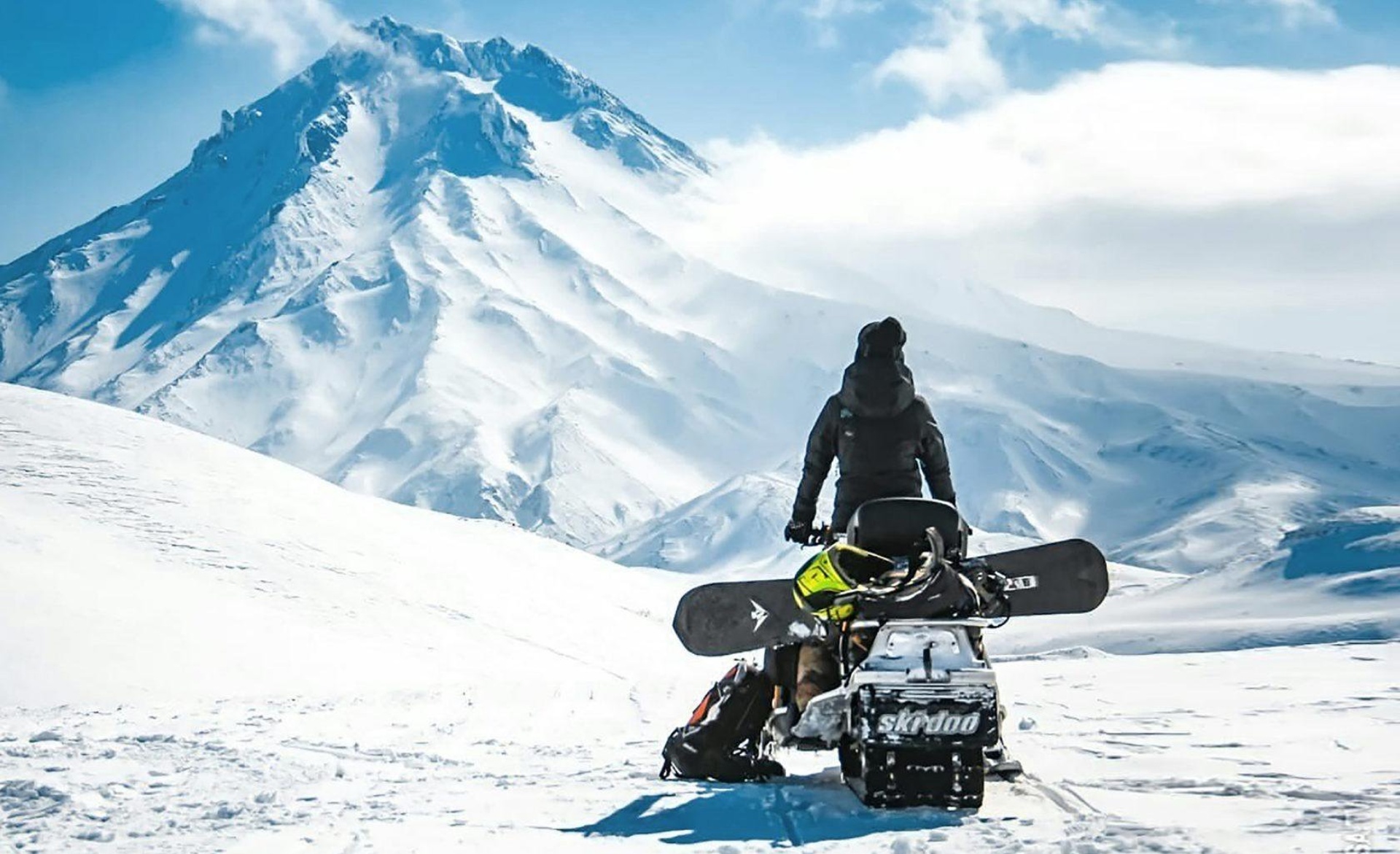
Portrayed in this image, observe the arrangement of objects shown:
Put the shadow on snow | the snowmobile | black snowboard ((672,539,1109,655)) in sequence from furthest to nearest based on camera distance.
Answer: black snowboard ((672,539,1109,655))
the snowmobile
the shadow on snow

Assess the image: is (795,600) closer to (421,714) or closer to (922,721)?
(922,721)

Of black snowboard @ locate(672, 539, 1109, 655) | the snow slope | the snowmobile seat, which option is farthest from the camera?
black snowboard @ locate(672, 539, 1109, 655)

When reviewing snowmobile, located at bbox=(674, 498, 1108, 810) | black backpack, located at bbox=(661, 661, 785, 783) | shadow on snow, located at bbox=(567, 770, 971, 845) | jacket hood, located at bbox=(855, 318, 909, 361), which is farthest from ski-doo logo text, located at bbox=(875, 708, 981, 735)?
jacket hood, located at bbox=(855, 318, 909, 361)

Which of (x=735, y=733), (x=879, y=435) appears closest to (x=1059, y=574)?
(x=879, y=435)

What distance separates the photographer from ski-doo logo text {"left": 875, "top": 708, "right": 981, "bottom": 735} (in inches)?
229

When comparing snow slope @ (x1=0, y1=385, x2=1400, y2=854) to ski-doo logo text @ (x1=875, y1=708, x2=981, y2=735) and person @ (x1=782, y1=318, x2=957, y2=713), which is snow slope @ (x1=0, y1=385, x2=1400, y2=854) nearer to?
ski-doo logo text @ (x1=875, y1=708, x2=981, y2=735)

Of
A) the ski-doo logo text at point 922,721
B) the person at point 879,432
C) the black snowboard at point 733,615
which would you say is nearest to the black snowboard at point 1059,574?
the person at point 879,432

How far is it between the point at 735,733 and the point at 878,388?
230cm

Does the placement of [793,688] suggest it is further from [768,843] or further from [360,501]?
[360,501]

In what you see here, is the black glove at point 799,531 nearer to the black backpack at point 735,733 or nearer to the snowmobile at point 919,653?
the snowmobile at point 919,653

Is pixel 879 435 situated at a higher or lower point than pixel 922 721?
higher

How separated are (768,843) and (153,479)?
23153 millimetres

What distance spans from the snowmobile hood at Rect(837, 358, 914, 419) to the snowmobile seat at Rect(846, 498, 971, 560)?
125 cm

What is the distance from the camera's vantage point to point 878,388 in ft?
24.8
